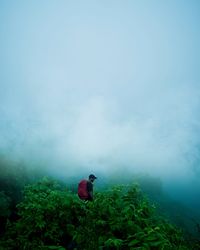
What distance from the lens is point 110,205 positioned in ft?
21.6

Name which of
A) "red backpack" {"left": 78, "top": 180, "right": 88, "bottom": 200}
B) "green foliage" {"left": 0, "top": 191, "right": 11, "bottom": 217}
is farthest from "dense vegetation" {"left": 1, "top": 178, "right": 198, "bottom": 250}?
"green foliage" {"left": 0, "top": 191, "right": 11, "bottom": 217}

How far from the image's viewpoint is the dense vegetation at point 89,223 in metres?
5.60

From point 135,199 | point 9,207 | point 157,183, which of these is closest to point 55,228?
point 135,199

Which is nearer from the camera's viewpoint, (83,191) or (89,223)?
(89,223)

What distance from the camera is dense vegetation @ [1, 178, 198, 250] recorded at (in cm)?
560

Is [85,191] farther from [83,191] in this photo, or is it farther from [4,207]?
[4,207]

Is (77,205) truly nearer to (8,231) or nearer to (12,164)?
(8,231)

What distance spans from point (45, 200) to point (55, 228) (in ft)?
3.25

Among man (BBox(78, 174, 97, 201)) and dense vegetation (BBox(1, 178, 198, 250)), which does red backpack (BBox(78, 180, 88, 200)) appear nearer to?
man (BBox(78, 174, 97, 201))

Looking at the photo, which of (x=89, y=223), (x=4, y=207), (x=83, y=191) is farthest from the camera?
(x=4, y=207)

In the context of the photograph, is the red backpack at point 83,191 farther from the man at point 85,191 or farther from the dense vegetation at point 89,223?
the dense vegetation at point 89,223

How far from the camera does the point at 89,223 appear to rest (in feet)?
18.4

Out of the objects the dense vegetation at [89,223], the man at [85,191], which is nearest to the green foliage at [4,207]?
the dense vegetation at [89,223]

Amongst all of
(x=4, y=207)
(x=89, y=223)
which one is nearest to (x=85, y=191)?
(x=89, y=223)
